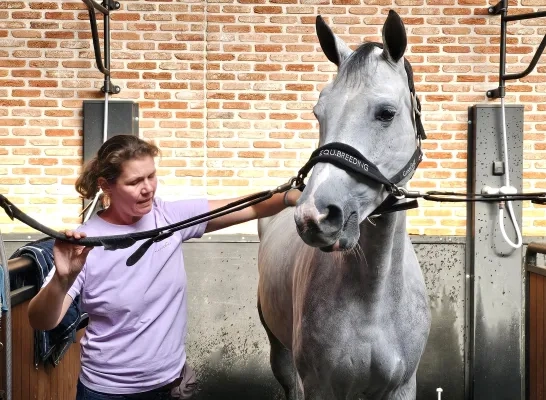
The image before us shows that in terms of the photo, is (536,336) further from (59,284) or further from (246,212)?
(59,284)

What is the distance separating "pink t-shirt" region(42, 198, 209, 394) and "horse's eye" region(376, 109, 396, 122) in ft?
2.95

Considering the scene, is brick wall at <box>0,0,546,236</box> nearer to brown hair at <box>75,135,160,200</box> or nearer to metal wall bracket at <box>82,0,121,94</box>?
metal wall bracket at <box>82,0,121,94</box>

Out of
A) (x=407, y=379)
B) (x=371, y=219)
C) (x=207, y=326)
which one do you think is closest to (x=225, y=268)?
(x=207, y=326)

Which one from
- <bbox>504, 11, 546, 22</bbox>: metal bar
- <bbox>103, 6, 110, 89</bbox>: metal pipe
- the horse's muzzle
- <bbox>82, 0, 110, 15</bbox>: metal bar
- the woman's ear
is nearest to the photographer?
the horse's muzzle

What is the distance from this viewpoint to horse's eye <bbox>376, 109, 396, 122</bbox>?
2428mm

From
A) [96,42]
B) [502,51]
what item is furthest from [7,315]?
[502,51]

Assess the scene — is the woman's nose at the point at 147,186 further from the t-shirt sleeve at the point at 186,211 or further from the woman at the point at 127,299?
the t-shirt sleeve at the point at 186,211

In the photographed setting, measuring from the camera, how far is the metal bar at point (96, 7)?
492 cm

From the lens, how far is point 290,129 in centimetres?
577

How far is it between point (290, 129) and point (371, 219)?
325cm

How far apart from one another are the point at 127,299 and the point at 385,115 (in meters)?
1.04

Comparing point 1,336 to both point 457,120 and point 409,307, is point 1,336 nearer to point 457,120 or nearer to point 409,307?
point 409,307

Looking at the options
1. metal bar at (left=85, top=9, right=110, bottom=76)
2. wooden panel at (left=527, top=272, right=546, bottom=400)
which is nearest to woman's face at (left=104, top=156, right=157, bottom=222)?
wooden panel at (left=527, top=272, right=546, bottom=400)

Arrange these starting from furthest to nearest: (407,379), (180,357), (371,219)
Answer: (407,379)
(180,357)
(371,219)
